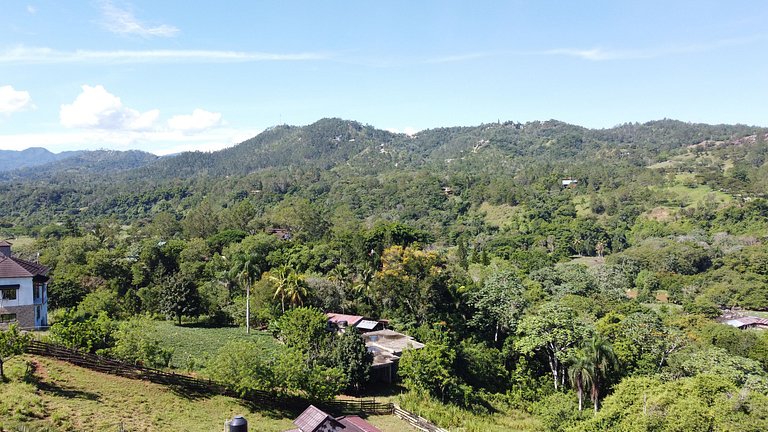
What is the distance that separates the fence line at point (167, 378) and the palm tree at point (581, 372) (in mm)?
13688

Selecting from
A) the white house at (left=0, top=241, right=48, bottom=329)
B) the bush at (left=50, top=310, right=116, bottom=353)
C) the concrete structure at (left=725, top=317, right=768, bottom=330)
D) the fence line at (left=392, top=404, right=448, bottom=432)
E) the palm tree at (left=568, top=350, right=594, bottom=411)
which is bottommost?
the concrete structure at (left=725, top=317, right=768, bottom=330)

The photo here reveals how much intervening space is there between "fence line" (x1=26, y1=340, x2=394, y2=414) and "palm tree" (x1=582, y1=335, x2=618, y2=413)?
14598mm

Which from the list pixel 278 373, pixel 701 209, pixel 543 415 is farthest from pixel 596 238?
pixel 278 373

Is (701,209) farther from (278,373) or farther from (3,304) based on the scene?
(3,304)

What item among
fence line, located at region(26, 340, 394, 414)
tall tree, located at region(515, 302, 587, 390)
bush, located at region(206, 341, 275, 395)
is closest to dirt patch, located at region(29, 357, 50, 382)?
fence line, located at region(26, 340, 394, 414)

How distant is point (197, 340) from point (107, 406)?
16.2m

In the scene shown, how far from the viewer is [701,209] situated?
112 m

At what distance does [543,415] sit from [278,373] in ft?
53.4

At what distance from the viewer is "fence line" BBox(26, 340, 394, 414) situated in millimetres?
26922

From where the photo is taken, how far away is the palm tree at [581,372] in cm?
3256

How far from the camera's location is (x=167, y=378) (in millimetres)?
27516

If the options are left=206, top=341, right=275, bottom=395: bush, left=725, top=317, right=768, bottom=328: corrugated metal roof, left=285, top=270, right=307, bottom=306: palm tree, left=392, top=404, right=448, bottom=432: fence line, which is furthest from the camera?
left=725, top=317, right=768, bottom=328: corrugated metal roof

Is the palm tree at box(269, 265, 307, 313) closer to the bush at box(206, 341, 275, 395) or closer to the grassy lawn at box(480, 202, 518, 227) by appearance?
the bush at box(206, 341, 275, 395)

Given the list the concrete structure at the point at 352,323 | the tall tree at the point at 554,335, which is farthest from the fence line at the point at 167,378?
the tall tree at the point at 554,335
